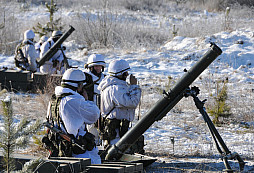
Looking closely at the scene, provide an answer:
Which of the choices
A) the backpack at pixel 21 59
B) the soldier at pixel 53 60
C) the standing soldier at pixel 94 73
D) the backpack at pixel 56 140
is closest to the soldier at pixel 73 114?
the backpack at pixel 56 140

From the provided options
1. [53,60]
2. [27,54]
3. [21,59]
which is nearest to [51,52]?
[53,60]

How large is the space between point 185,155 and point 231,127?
2.24 metres

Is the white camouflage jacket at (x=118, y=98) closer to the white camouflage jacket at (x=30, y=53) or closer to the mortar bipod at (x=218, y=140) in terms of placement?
the mortar bipod at (x=218, y=140)

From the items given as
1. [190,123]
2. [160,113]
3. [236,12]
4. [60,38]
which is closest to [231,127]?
[190,123]

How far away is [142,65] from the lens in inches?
587

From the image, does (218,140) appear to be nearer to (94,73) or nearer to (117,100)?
(117,100)

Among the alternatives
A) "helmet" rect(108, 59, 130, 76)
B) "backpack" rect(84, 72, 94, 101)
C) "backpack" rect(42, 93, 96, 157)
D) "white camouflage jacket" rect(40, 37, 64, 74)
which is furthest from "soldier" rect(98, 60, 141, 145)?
"white camouflage jacket" rect(40, 37, 64, 74)

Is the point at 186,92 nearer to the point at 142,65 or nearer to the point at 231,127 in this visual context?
the point at 231,127

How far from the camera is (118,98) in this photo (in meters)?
6.05

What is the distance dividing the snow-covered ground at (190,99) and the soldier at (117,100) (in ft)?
2.41

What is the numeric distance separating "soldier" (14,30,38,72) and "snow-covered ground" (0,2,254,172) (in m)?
3.06

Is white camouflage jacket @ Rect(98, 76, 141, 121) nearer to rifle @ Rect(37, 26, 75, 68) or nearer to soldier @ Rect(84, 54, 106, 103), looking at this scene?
soldier @ Rect(84, 54, 106, 103)

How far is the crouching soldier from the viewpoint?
6.06 metres

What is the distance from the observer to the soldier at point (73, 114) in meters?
4.73
